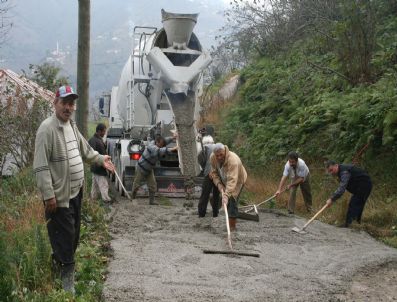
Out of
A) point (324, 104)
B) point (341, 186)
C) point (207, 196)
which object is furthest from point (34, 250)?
point (324, 104)

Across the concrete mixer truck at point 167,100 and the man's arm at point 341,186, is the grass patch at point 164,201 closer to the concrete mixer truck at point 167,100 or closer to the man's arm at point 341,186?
the concrete mixer truck at point 167,100

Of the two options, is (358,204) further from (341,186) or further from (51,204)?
(51,204)

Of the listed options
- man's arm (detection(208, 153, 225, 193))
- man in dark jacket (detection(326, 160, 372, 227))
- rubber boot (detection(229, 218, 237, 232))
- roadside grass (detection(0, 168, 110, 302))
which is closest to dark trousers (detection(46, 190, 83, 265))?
roadside grass (detection(0, 168, 110, 302))

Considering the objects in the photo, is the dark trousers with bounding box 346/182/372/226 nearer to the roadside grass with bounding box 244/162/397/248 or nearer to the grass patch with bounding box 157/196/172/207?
the roadside grass with bounding box 244/162/397/248

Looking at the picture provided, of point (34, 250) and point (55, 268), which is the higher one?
point (34, 250)

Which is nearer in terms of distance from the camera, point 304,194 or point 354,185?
point 354,185

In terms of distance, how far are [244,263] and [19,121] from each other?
8873 millimetres

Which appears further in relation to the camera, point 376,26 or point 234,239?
point 376,26

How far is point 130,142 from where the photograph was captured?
1390 centimetres

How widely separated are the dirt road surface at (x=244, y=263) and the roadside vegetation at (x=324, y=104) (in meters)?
1.40

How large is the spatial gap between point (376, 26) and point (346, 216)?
6.48 m

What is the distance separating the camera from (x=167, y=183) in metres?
13.5

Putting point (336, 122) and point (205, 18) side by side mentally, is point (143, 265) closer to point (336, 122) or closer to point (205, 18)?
point (336, 122)

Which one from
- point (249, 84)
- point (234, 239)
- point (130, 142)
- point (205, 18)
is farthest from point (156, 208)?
point (205, 18)
